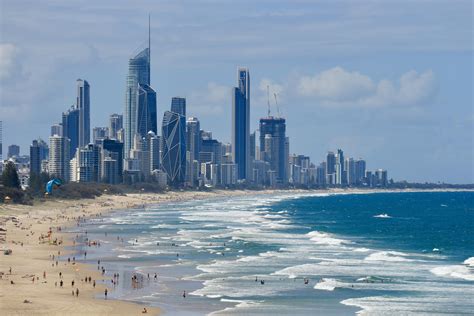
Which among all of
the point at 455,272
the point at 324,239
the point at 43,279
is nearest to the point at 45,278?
the point at 43,279

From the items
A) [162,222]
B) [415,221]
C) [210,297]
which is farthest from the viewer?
[415,221]

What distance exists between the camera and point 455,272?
73250 mm

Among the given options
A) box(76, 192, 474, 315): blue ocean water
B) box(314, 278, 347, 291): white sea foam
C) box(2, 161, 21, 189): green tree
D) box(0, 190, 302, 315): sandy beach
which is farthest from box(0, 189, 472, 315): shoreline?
box(2, 161, 21, 189): green tree

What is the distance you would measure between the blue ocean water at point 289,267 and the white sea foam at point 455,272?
0.07m

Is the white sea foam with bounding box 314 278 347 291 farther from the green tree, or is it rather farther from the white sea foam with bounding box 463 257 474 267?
the green tree

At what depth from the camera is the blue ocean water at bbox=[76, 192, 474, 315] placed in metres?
58.0

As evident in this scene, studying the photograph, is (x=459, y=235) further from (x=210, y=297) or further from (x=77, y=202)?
(x=77, y=202)

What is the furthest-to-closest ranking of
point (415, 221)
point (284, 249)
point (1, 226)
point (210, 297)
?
point (415, 221), point (1, 226), point (284, 249), point (210, 297)

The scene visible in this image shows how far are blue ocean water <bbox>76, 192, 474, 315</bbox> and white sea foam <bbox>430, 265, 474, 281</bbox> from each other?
0.07m

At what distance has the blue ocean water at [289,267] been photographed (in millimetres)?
57950

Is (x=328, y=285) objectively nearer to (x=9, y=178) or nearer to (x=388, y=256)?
(x=388, y=256)

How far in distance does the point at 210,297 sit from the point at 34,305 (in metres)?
10.5

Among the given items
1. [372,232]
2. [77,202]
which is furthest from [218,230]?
[77,202]

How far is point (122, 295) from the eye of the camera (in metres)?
61.5
